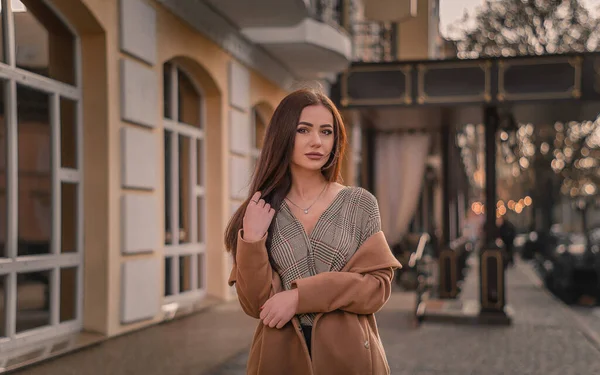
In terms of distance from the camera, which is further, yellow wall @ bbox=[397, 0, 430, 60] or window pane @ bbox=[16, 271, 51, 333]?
yellow wall @ bbox=[397, 0, 430, 60]

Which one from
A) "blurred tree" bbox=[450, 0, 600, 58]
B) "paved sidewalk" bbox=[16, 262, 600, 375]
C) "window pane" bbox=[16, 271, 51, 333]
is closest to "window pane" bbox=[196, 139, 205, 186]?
"paved sidewalk" bbox=[16, 262, 600, 375]

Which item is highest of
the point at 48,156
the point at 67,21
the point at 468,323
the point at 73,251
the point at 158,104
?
the point at 67,21

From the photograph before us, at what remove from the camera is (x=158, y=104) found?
7.25 meters

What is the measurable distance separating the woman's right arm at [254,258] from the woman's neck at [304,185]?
0.13 metres

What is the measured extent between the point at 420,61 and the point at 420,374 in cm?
660

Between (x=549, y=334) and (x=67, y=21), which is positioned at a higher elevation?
(x=67, y=21)

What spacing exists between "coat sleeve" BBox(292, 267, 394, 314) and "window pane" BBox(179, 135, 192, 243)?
21.7 ft

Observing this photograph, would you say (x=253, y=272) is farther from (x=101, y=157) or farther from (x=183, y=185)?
(x=183, y=185)

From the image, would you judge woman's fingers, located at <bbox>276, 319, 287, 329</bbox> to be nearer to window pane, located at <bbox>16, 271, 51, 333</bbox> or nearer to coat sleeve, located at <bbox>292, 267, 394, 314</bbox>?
coat sleeve, located at <bbox>292, 267, 394, 314</bbox>

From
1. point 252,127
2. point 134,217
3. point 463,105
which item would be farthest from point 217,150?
point 463,105

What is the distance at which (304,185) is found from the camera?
2457 mm

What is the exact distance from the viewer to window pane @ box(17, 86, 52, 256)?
549 centimetres

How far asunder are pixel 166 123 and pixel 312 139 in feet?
19.5

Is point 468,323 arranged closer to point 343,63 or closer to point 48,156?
point 343,63
